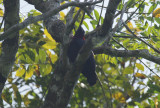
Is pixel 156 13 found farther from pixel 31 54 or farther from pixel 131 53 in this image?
pixel 31 54

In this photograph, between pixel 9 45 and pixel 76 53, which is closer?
pixel 9 45

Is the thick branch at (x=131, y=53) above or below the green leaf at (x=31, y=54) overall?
below

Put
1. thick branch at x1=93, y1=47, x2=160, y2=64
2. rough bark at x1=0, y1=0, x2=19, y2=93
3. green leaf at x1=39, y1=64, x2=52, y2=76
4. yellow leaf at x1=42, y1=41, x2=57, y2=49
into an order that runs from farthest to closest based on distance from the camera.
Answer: green leaf at x1=39, y1=64, x2=52, y2=76 → yellow leaf at x1=42, y1=41, x2=57, y2=49 → rough bark at x1=0, y1=0, x2=19, y2=93 → thick branch at x1=93, y1=47, x2=160, y2=64

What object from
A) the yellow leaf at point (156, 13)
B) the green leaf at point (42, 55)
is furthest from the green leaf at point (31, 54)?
the yellow leaf at point (156, 13)

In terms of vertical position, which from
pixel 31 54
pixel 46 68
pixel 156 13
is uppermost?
pixel 156 13

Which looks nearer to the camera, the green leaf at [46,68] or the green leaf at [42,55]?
the green leaf at [42,55]

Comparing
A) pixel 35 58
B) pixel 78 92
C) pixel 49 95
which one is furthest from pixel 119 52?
pixel 78 92

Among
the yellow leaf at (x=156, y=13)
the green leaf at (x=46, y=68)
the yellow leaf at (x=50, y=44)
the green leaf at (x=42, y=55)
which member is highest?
the yellow leaf at (x=156, y=13)

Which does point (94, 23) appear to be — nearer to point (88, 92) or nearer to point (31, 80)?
point (31, 80)

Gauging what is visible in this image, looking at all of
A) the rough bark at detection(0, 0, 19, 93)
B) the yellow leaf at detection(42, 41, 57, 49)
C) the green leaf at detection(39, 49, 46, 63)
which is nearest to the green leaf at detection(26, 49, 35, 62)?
the green leaf at detection(39, 49, 46, 63)

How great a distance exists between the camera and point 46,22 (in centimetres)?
305

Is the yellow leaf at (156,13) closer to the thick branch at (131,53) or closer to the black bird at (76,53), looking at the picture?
the thick branch at (131,53)

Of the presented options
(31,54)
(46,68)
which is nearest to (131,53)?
(46,68)

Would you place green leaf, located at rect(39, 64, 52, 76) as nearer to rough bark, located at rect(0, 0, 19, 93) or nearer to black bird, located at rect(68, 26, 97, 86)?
black bird, located at rect(68, 26, 97, 86)
